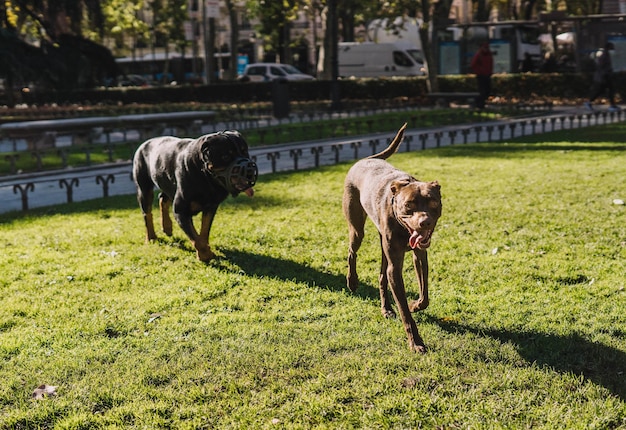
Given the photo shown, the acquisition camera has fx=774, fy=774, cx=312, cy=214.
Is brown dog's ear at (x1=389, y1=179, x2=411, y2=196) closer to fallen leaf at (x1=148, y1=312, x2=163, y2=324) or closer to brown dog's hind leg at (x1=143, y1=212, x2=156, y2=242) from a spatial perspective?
fallen leaf at (x1=148, y1=312, x2=163, y2=324)

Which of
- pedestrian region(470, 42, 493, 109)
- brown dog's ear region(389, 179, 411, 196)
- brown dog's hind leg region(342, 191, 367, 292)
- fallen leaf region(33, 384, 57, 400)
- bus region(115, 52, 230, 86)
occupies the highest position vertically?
bus region(115, 52, 230, 86)

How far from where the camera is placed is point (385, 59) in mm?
39875

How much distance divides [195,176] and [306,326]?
1.89 m

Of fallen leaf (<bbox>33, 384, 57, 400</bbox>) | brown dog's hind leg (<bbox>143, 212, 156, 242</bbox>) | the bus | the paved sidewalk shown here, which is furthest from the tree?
the bus

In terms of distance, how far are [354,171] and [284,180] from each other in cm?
625

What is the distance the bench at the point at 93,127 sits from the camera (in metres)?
15.9

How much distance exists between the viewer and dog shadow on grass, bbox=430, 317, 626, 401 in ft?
13.4

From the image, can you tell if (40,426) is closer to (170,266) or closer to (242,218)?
(170,266)

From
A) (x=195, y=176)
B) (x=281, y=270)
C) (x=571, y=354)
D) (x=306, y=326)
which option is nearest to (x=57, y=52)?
(x=195, y=176)

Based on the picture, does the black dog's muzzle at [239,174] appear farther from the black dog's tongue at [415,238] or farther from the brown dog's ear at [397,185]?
the black dog's tongue at [415,238]

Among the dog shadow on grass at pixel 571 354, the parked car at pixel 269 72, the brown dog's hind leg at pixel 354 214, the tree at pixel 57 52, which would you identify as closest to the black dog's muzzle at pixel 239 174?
the brown dog's hind leg at pixel 354 214

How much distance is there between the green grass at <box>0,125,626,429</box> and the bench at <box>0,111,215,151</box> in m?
7.78

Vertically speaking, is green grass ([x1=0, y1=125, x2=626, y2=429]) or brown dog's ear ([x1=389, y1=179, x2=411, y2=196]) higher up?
brown dog's ear ([x1=389, y1=179, x2=411, y2=196])

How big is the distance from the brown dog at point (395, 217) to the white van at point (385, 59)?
116ft
